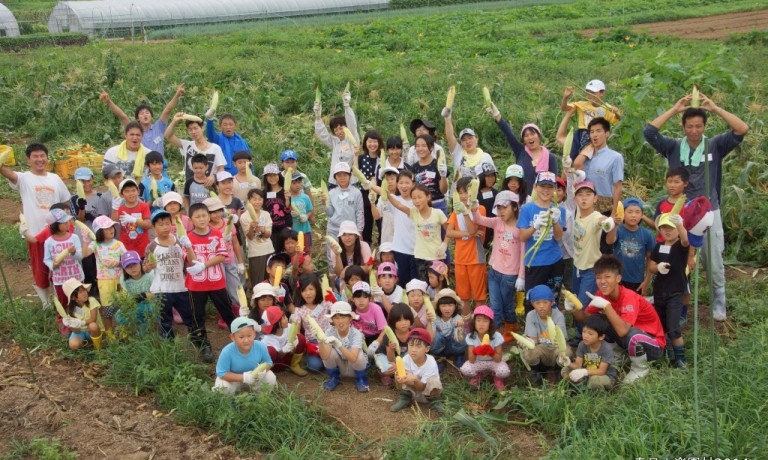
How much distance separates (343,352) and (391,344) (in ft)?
1.34

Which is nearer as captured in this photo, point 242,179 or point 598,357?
point 598,357

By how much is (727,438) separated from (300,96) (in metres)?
10.5

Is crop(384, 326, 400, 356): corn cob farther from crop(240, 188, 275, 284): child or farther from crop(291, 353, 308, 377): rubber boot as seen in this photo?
crop(240, 188, 275, 284): child

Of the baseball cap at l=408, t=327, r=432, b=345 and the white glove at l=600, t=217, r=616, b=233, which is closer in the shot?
the baseball cap at l=408, t=327, r=432, b=345

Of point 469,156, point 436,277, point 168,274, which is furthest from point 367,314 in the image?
point 469,156

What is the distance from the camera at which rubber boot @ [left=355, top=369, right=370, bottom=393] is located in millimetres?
6465

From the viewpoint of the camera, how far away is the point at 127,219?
734cm

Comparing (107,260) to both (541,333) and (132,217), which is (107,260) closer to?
(132,217)

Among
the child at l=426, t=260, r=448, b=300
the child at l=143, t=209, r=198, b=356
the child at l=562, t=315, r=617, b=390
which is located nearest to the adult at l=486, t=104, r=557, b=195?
the child at l=426, t=260, r=448, b=300

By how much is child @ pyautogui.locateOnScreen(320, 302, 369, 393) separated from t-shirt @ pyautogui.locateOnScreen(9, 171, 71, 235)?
3.16m

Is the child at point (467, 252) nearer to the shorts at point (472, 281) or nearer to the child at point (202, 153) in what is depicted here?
the shorts at point (472, 281)

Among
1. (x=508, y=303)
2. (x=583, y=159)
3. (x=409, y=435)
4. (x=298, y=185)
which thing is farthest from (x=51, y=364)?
(x=583, y=159)

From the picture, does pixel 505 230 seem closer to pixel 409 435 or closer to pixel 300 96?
pixel 409 435

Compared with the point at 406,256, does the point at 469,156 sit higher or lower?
higher
